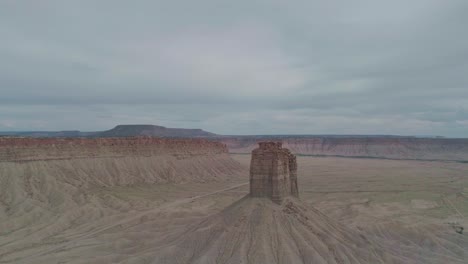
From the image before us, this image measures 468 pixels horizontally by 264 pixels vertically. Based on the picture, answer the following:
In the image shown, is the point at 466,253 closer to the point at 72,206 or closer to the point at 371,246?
the point at 371,246

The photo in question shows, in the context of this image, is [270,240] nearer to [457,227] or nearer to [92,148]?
[457,227]

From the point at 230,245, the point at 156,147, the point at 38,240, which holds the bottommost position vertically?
the point at 38,240

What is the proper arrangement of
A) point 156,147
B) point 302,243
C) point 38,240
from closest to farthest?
point 302,243 → point 38,240 → point 156,147

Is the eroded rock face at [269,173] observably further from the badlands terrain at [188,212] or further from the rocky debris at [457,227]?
the rocky debris at [457,227]

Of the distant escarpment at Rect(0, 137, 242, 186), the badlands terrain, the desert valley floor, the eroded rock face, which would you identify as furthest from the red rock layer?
the eroded rock face

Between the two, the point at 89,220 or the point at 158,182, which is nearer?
the point at 89,220

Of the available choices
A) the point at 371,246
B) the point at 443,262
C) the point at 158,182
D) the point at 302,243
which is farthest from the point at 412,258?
the point at 158,182
